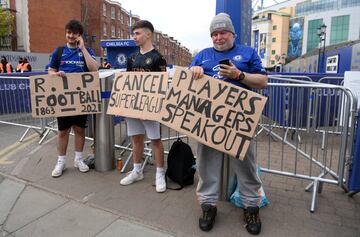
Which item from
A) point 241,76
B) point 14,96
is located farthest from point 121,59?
point 241,76

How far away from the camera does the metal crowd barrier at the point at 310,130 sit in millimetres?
3370

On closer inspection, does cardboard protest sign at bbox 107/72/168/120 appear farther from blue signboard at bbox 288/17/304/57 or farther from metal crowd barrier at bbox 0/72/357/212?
blue signboard at bbox 288/17/304/57

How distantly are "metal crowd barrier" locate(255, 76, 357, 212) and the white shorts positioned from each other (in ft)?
4.60

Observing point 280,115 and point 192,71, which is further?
point 280,115

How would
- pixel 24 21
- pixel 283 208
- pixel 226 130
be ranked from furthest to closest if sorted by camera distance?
pixel 24 21 → pixel 283 208 → pixel 226 130

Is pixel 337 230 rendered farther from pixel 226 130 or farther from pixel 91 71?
pixel 91 71

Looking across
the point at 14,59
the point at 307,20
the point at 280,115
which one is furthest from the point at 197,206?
the point at 307,20

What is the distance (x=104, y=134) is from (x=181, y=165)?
4.18ft

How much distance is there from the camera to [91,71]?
14.4 ft

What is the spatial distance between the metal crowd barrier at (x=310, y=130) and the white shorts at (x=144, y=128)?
1403 millimetres

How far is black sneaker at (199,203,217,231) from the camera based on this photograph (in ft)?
9.69

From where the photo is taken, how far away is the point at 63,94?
422 centimetres

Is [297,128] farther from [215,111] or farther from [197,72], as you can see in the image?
[197,72]

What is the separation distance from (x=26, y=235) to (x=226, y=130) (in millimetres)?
2100
